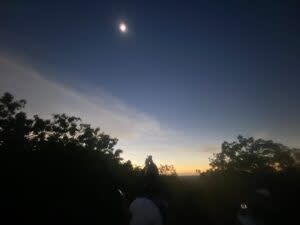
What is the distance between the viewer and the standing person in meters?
5.36

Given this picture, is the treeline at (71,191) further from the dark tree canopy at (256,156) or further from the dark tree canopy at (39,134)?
the dark tree canopy at (256,156)

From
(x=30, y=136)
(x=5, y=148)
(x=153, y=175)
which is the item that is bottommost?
(x=153, y=175)

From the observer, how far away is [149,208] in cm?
544

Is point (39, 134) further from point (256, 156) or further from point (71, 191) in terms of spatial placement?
point (256, 156)

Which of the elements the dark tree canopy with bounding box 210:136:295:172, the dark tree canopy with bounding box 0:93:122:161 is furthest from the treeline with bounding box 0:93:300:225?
the dark tree canopy with bounding box 210:136:295:172

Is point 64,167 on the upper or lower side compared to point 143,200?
upper

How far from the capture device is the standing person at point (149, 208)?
17.6 ft

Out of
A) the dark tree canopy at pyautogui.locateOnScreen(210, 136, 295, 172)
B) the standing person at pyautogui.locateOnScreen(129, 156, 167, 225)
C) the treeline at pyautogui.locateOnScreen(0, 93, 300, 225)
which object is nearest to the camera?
the standing person at pyautogui.locateOnScreen(129, 156, 167, 225)

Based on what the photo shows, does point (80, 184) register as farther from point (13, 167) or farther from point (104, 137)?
point (104, 137)

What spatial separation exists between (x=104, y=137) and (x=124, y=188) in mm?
16781

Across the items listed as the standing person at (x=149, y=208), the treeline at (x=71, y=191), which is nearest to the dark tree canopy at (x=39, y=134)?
the treeline at (x=71, y=191)

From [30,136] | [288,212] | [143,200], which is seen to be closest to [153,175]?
[143,200]

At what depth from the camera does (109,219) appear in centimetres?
2156

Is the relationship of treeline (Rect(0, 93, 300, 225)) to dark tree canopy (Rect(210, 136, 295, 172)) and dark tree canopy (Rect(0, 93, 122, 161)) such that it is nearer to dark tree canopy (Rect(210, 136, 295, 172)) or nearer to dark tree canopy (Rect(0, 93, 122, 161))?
dark tree canopy (Rect(0, 93, 122, 161))
